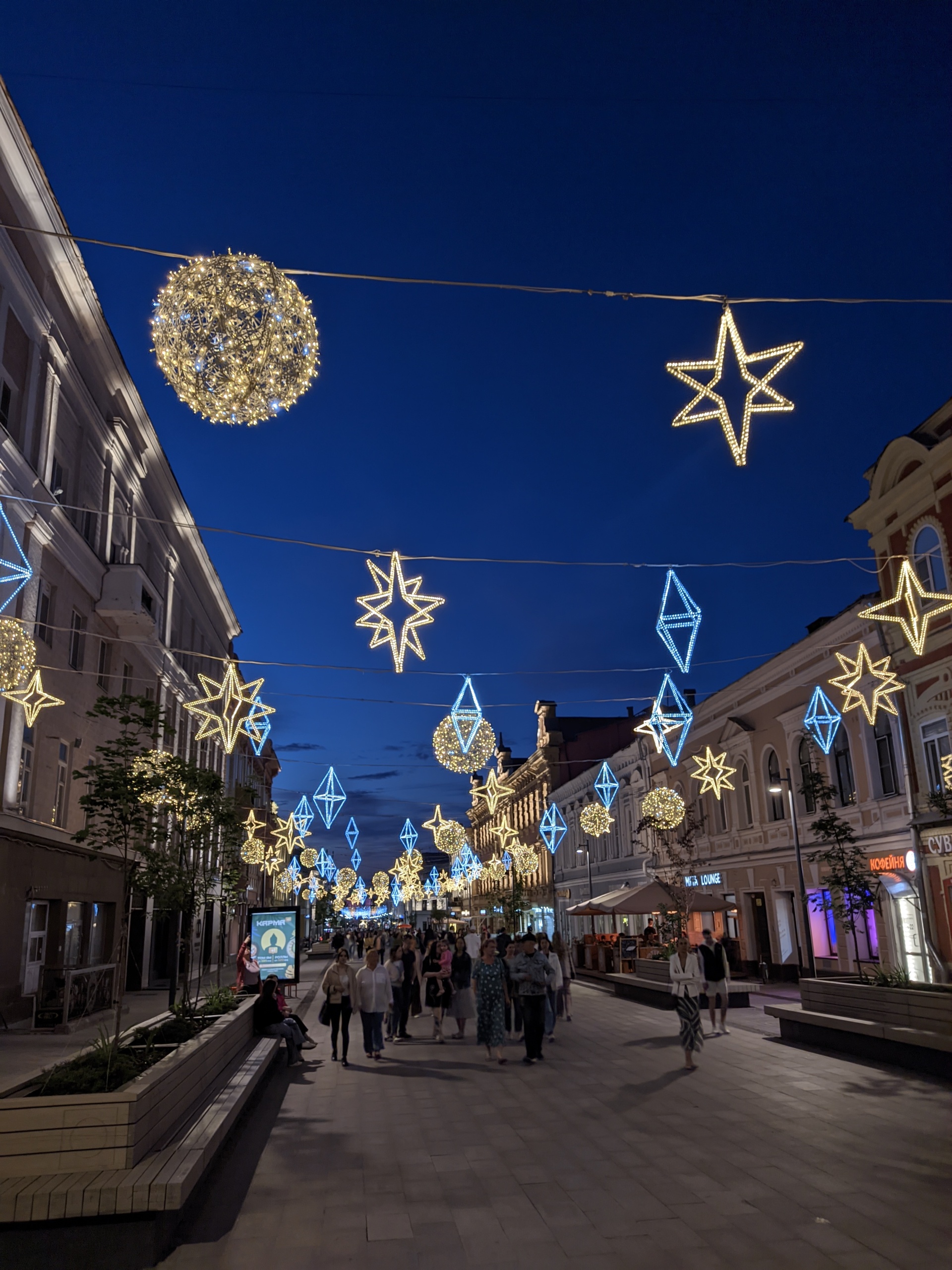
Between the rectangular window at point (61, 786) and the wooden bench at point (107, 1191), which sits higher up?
the rectangular window at point (61, 786)

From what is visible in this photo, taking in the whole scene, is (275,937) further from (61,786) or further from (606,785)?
(606,785)

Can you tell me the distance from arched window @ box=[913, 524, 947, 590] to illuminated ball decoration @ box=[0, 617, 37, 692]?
17.9 m

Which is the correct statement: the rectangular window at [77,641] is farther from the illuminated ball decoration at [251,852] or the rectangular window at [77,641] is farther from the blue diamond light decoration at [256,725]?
the illuminated ball decoration at [251,852]

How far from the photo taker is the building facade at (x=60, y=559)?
715 inches

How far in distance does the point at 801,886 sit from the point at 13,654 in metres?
18.9

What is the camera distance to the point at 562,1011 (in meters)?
19.1

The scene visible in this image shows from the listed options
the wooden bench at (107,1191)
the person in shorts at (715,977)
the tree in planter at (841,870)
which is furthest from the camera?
the tree in planter at (841,870)

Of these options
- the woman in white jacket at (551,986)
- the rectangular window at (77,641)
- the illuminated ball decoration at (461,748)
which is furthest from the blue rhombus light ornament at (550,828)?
the rectangular window at (77,641)

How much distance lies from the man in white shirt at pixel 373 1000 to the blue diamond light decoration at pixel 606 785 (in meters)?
23.3

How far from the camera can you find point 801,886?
76.9ft

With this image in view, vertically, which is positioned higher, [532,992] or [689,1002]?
[532,992]

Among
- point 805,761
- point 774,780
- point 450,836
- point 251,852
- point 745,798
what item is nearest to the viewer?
point 805,761

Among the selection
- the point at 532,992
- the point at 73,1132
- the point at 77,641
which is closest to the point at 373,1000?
the point at 532,992

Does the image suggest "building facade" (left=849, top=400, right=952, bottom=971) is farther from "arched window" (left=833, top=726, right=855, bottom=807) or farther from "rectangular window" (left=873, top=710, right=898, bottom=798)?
"arched window" (left=833, top=726, right=855, bottom=807)
